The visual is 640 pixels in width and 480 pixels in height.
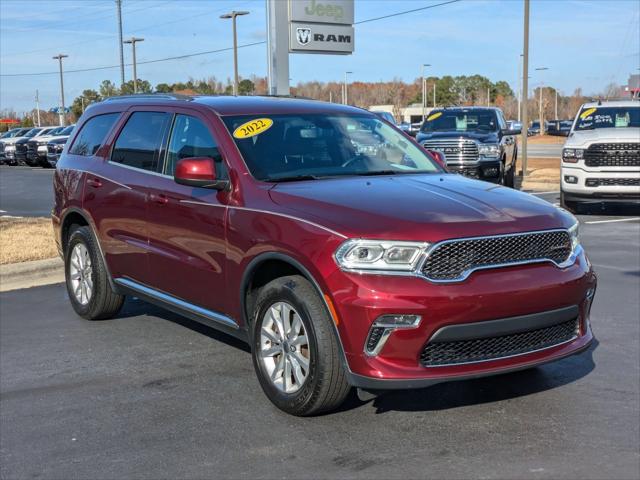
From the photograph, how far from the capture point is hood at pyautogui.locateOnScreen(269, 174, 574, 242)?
401 centimetres

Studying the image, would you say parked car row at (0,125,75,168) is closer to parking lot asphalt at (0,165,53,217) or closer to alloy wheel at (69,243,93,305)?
parking lot asphalt at (0,165,53,217)

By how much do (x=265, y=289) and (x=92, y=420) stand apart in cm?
125

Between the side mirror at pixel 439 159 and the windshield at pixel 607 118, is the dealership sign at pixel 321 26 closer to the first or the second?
the windshield at pixel 607 118

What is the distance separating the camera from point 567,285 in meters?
4.29

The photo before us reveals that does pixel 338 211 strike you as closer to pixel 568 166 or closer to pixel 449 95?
pixel 568 166

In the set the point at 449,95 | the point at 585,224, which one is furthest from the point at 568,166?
the point at 449,95

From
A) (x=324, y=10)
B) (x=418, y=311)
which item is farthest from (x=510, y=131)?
(x=418, y=311)

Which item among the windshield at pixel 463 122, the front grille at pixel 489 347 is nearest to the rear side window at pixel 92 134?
the front grille at pixel 489 347

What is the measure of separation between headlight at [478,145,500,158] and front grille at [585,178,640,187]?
2.85 m

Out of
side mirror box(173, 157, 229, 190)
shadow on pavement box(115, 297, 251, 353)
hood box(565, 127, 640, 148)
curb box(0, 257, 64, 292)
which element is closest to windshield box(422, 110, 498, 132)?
hood box(565, 127, 640, 148)

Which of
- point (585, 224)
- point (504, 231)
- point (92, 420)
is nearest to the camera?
point (504, 231)

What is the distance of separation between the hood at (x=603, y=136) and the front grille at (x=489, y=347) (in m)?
9.84

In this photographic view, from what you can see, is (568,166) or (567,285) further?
(568,166)

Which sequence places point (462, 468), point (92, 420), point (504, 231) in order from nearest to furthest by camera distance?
point (462, 468) → point (504, 231) → point (92, 420)
